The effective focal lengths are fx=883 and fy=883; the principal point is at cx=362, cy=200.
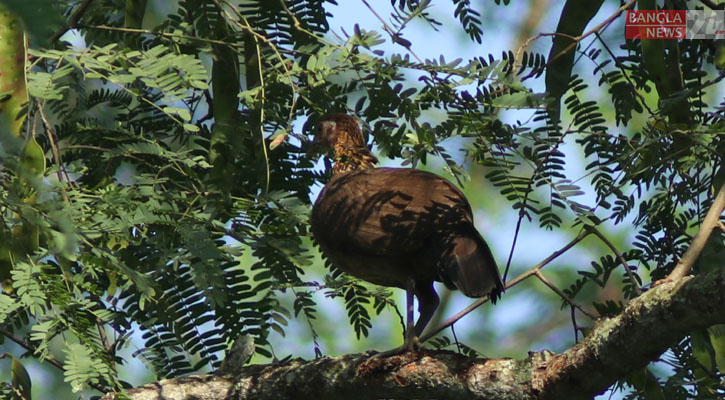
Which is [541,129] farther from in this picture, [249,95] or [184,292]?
[184,292]

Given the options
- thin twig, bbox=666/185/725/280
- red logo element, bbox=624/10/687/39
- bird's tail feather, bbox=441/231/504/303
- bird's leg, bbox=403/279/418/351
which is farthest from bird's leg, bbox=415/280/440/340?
thin twig, bbox=666/185/725/280

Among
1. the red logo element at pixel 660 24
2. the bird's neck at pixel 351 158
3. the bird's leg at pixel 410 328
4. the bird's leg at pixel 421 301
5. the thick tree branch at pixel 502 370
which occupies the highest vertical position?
the red logo element at pixel 660 24

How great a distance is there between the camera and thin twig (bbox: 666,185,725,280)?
A: 266 centimetres

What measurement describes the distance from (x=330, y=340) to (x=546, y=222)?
664cm

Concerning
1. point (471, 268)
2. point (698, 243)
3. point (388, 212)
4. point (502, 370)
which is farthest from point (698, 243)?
point (388, 212)

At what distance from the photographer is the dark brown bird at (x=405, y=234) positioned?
3.65m

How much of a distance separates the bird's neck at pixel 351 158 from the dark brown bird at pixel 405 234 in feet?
2.17

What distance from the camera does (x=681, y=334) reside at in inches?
99.6

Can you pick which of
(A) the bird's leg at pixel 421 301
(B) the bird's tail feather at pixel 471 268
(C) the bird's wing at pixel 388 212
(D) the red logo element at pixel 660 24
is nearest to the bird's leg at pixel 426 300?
(A) the bird's leg at pixel 421 301

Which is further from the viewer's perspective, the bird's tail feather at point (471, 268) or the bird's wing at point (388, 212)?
the bird's wing at point (388, 212)

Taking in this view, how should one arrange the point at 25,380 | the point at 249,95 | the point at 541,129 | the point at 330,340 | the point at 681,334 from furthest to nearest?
the point at 330,340 → the point at 541,129 → the point at 249,95 → the point at 25,380 → the point at 681,334

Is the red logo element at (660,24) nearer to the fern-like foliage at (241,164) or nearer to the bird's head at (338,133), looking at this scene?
the fern-like foliage at (241,164)

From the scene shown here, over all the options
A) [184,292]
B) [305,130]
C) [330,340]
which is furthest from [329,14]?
[330,340]

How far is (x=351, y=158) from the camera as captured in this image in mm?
5043
